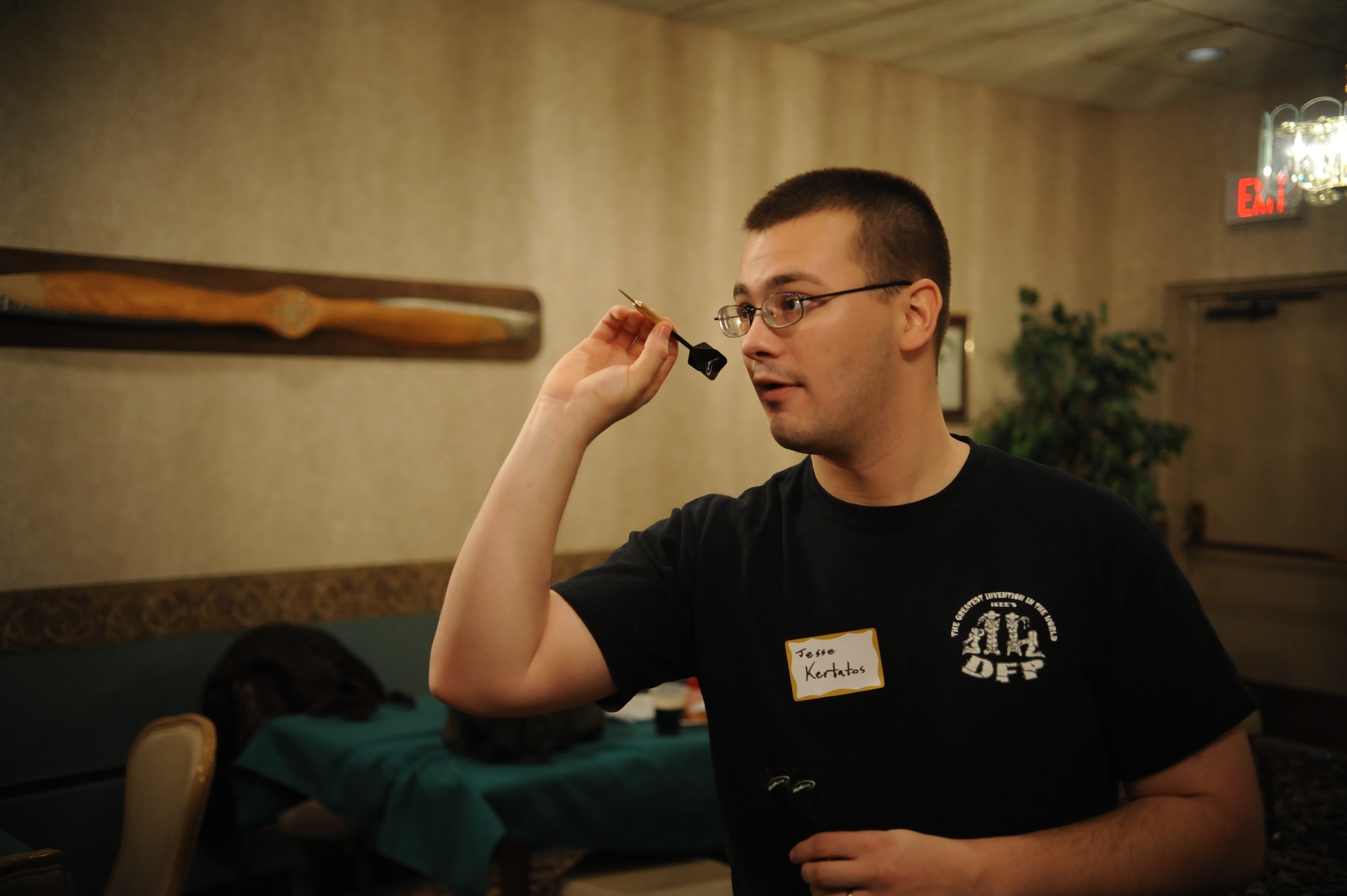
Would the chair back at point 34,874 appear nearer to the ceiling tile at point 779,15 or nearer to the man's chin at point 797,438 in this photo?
the man's chin at point 797,438

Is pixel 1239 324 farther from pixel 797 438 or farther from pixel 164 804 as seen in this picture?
pixel 164 804

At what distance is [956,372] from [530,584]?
501 cm

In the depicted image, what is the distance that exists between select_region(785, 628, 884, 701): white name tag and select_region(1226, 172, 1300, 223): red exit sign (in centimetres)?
550

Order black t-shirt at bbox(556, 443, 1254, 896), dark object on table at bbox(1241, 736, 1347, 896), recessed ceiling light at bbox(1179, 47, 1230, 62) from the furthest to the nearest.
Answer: recessed ceiling light at bbox(1179, 47, 1230, 62), dark object on table at bbox(1241, 736, 1347, 896), black t-shirt at bbox(556, 443, 1254, 896)

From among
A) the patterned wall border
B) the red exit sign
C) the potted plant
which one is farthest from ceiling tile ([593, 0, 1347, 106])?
the patterned wall border

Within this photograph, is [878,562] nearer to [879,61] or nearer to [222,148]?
[222,148]

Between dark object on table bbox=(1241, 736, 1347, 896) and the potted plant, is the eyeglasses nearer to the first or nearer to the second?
dark object on table bbox=(1241, 736, 1347, 896)

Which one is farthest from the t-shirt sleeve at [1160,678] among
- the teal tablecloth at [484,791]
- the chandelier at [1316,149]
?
the chandelier at [1316,149]

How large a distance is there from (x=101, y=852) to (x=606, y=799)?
1959 mm

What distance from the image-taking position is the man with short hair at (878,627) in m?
1.19

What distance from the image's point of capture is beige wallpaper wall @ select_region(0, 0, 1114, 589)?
347cm

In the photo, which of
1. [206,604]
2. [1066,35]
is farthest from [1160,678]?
[1066,35]

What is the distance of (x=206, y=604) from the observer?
373 cm

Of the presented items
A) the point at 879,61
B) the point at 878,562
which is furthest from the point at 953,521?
the point at 879,61
